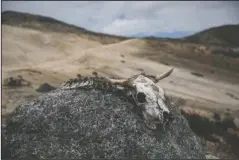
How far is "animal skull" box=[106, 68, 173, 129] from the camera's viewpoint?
4637 millimetres

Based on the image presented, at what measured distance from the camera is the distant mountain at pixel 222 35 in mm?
7520

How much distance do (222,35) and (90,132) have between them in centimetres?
703

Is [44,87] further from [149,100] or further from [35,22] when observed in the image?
[35,22]

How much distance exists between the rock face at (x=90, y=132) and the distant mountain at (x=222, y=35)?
2446 mm

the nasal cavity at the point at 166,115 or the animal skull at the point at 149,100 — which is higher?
the animal skull at the point at 149,100

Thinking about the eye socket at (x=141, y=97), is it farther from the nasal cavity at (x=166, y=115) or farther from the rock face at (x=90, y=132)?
the nasal cavity at (x=166, y=115)

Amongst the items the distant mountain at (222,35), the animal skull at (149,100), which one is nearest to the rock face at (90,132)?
the animal skull at (149,100)

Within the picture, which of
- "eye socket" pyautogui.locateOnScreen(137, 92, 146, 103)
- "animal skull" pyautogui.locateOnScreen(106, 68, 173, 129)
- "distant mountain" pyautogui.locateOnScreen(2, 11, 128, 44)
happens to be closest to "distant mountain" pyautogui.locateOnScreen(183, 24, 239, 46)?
"animal skull" pyautogui.locateOnScreen(106, 68, 173, 129)

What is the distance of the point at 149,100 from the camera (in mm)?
4652

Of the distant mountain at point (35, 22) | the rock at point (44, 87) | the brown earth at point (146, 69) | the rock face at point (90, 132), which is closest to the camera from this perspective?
the rock face at point (90, 132)

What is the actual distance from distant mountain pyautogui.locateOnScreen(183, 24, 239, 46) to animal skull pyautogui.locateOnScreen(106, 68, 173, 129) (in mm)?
2278

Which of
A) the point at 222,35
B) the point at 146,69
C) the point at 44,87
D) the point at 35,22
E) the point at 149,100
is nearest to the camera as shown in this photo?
the point at 149,100

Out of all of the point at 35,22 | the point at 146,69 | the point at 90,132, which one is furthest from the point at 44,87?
the point at 35,22

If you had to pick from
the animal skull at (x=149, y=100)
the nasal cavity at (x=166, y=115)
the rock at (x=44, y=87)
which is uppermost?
the animal skull at (x=149, y=100)
